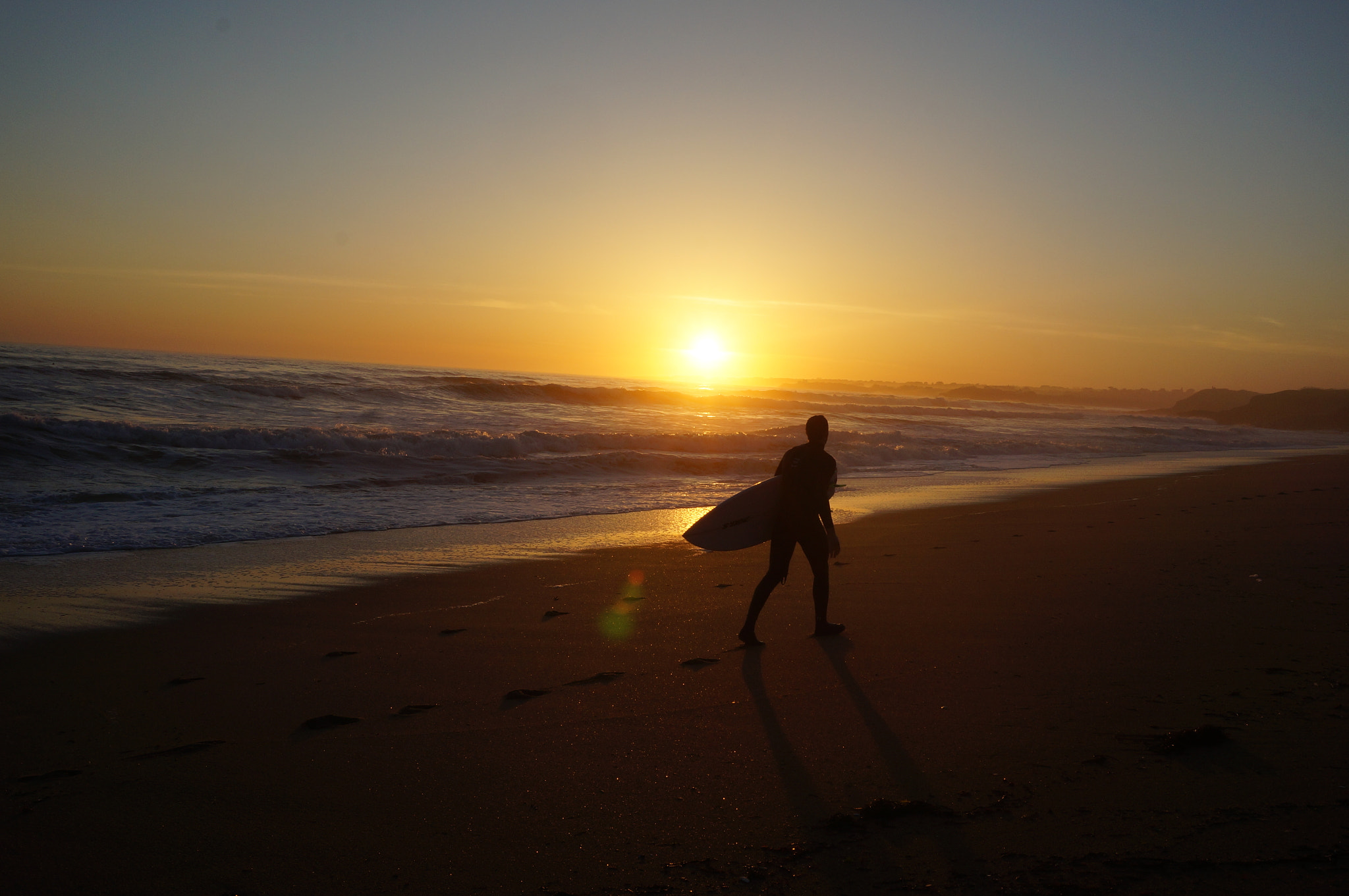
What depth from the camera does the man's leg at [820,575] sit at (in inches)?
231

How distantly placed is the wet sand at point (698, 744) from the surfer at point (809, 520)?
1.22 feet

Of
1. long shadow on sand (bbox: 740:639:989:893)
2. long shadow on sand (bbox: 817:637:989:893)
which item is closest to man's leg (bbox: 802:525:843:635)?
long shadow on sand (bbox: 817:637:989:893)

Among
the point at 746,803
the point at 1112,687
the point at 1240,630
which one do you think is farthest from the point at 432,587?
the point at 1240,630

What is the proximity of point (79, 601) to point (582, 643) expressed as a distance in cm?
455

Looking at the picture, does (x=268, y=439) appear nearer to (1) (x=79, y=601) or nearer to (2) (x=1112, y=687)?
(1) (x=79, y=601)

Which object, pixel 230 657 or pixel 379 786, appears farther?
pixel 230 657

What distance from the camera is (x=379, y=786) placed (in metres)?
3.54

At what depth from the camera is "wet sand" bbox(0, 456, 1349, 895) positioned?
283 cm

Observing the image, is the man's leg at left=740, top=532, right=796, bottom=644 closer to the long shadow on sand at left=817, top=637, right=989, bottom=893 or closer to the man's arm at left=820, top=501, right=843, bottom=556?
the man's arm at left=820, top=501, right=843, bottom=556

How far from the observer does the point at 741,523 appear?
249 inches

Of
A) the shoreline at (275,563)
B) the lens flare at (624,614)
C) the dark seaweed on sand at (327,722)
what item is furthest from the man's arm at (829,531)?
the shoreline at (275,563)

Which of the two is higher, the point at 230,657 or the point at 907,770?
the point at 907,770

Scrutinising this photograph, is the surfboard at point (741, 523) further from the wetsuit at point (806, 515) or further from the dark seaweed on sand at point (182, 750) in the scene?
the dark seaweed on sand at point (182, 750)

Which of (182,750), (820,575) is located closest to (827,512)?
(820,575)
